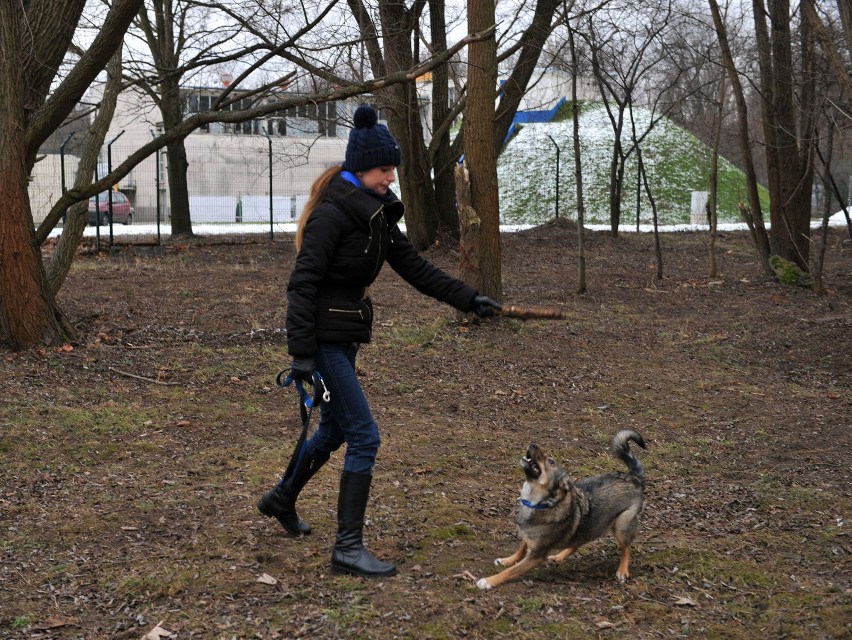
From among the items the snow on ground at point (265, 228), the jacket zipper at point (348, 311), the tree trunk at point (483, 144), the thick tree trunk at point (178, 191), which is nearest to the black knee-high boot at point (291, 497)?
the jacket zipper at point (348, 311)

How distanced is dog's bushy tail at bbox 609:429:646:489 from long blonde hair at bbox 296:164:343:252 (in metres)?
1.93

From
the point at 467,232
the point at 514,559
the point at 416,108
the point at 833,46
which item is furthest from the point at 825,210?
the point at 514,559

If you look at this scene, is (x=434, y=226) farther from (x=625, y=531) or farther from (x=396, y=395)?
(x=625, y=531)

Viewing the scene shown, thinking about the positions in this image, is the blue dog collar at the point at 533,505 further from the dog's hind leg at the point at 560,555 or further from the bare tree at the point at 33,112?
the bare tree at the point at 33,112

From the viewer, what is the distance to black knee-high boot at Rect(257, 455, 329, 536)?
16.0 feet

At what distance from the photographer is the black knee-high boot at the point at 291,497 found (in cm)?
487

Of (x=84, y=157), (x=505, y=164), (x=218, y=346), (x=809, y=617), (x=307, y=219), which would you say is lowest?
(x=809, y=617)

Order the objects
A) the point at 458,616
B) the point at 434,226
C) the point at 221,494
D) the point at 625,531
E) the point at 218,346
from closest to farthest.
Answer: the point at 458,616 < the point at 625,531 < the point at 221,494 < the point at 218,346 < the point at 434,226

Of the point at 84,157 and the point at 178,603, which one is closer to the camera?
the point at 178,603

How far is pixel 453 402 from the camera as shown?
859 centimetres

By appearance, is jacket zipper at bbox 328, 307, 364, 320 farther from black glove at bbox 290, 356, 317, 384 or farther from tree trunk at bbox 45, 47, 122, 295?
tree trunk at bbox 45, 47, 122, 295

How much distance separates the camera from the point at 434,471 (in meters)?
6.47

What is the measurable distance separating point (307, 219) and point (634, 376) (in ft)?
19.6

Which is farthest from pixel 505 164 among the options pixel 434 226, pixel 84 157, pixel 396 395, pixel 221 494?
pixel 221 494
